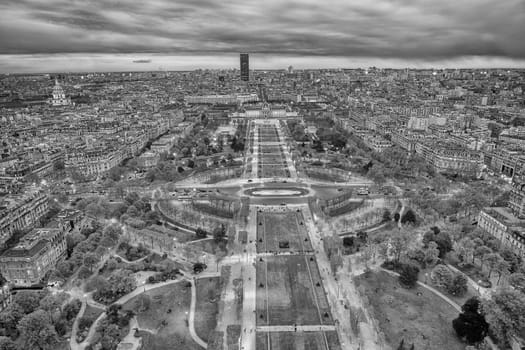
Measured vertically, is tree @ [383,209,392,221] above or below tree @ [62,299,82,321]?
A: above

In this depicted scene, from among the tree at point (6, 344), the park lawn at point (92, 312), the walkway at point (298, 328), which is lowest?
the park lawn at point (92, 312)

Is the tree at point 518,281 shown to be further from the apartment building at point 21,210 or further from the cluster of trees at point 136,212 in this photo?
the apartment building at point 21,210

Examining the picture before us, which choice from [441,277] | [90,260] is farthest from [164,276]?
[441,277]

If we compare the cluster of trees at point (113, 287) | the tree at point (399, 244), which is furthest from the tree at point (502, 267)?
the cluster of trees at point (113, 287)

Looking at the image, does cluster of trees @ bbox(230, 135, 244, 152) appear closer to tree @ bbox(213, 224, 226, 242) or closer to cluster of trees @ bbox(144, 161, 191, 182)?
cluster of trees @ bbox(144, 161, 191, 182)

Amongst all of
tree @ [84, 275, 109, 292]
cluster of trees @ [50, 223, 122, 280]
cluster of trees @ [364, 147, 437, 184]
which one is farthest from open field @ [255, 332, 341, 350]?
cluster of trees @ [364, 147, 437, 184]
